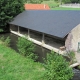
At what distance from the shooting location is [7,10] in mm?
25734

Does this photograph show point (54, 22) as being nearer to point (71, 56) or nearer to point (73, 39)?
point (73, 39)

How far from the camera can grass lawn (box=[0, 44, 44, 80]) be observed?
1030 centimetres

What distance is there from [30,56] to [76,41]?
4.47 metres

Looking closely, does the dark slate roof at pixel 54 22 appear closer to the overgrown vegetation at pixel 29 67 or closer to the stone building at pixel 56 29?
the stone building at pixel 56 29

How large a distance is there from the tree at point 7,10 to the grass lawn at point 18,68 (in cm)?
1203

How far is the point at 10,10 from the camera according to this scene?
26016 mm

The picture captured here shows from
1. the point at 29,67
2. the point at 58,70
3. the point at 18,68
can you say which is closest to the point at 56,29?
the point at 29,67

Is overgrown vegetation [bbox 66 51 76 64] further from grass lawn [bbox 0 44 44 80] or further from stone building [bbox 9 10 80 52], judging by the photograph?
grass lawn [bbox 0 44 44 80]

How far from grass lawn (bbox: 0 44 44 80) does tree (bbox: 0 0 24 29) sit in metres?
12.0

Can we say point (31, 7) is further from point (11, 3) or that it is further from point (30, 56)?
point (30, 56)

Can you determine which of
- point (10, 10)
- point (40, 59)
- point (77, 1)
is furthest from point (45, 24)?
point (77, 1)

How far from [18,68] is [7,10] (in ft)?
51.7

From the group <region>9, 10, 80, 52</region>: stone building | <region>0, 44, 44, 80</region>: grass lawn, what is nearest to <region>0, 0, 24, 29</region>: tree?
<region>9, 10, 80, 52</region>: stone building

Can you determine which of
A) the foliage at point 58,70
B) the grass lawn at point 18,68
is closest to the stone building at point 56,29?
the grass lawn at point 18,68
